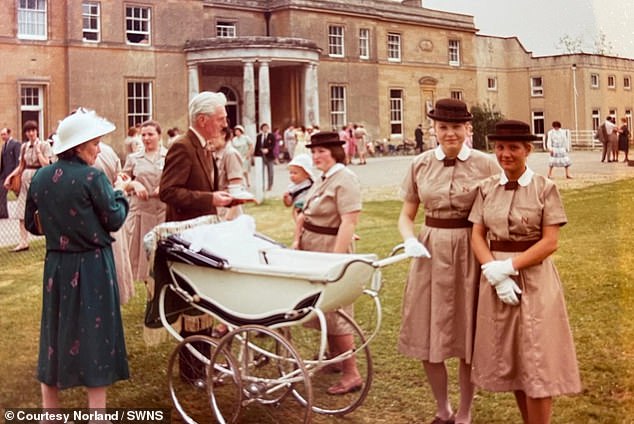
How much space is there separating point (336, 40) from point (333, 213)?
9377 millimetres

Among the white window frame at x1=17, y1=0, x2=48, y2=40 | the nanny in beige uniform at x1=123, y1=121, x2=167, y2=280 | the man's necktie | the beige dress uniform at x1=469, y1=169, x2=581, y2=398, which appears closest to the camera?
the beige dress uniform at x1=469, y1=169, x2=581, y2=398

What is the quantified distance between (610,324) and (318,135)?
6.59 feet

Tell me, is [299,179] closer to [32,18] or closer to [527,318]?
[527,318]

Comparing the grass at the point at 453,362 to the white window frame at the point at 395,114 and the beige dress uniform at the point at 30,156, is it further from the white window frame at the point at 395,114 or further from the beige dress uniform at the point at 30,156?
the white window frame at the point at 395,114

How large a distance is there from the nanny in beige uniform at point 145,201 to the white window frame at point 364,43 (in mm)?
6800

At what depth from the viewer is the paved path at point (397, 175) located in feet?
16.8

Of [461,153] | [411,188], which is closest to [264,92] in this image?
[411,188]

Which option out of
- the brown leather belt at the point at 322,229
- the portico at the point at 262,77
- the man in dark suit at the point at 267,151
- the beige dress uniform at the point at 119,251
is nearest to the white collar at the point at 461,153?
the brown leather belt at the point at 322,229

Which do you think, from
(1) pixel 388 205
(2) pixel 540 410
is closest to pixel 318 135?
(2) pixel 540 410

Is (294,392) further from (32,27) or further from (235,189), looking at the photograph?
(32,27)

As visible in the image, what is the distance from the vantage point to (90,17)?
22.0 feet

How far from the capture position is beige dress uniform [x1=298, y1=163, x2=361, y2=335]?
296 cm

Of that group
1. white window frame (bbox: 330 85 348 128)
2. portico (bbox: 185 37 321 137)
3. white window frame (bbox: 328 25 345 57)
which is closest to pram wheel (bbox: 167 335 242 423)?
portico (bbox: 185 37 321 137)

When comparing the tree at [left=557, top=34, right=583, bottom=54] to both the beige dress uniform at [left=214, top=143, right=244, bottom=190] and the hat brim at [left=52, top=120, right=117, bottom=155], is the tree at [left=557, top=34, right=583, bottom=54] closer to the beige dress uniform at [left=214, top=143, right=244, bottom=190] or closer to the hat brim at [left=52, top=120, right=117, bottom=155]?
the beige dress uniform at [left=214, top=143, right=244, bottom=190]
